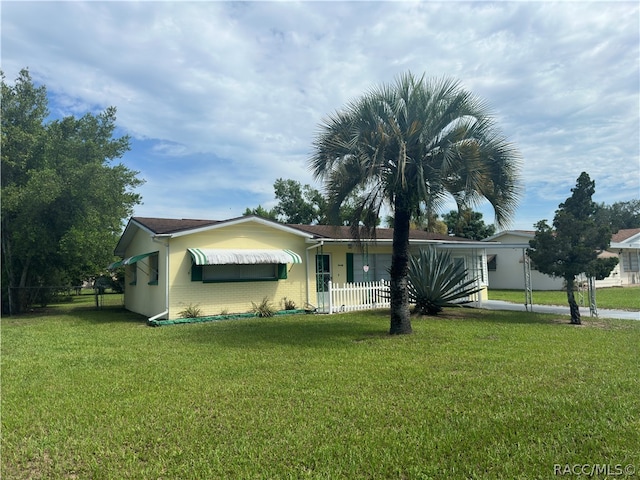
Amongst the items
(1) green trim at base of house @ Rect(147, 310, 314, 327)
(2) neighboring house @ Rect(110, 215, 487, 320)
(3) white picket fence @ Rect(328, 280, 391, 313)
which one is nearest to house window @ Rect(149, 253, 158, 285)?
(2) neighboring house @ Rect(110, 215, 487, 320)

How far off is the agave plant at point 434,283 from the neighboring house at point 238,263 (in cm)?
128

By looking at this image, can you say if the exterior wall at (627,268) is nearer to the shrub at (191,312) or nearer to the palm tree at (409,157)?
the palm tree at (409,157)

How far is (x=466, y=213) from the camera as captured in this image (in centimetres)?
A: 996

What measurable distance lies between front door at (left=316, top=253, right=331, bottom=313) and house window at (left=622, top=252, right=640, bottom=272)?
77.5 ft

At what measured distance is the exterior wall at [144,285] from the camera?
13617mm

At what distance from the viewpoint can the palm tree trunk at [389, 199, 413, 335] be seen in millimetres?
9648

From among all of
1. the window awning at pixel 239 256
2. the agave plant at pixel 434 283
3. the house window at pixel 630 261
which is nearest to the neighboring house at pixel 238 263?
the window awning at pixel 239 256

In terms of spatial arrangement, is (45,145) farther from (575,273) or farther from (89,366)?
(575,273)

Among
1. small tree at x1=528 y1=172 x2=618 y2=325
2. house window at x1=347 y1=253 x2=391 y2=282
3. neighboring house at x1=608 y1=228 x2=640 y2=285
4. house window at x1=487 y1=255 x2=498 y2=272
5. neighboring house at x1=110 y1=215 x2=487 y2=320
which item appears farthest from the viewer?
house window at x1=487 y1=255 x2=498 y2=272

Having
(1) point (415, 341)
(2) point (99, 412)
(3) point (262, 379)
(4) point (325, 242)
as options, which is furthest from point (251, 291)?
(2) point (99, 412)

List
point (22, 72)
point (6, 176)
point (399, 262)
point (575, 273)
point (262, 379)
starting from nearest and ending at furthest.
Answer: point (262, 379)
point (399, 262)
point (575, 273)
point (6, 176)
point (22, 72)

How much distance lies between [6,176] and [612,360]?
20.3 meters

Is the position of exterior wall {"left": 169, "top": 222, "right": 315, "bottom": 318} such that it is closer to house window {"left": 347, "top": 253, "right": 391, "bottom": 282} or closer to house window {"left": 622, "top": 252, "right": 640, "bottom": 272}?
house window {"left": 347, "top": 253, "right": 391, "bottom": 282}

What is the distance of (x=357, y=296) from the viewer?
15.2m
